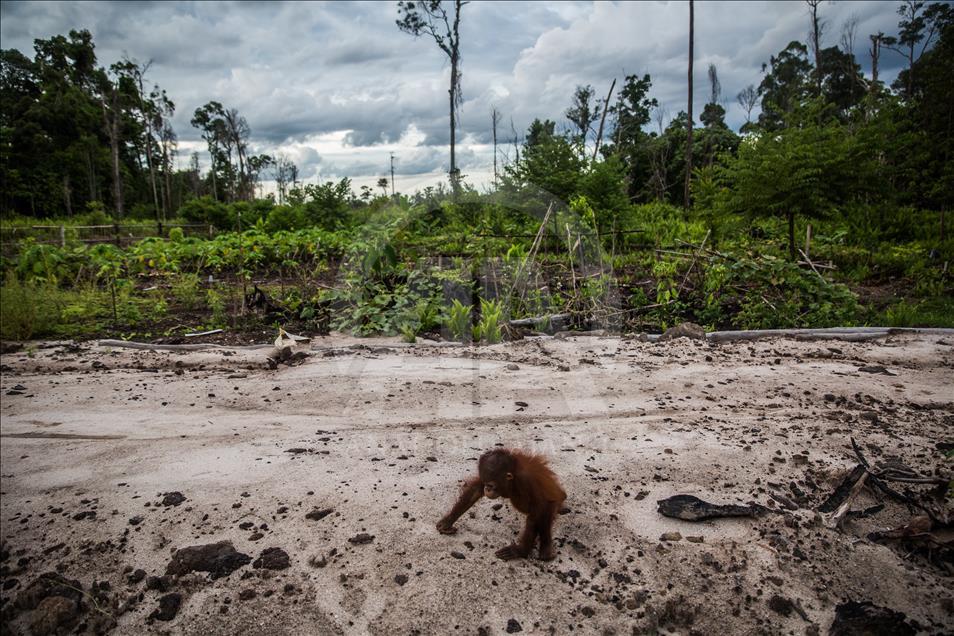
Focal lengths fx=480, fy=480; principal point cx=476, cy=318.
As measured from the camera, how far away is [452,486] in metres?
2.42

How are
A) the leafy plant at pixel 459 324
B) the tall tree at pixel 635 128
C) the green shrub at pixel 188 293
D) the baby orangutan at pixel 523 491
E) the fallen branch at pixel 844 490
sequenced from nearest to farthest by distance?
the baby orangutan at pixel 523 491 < the fallen branch at pixel 844 490 < the leafy plant at pixel 459 324 < the green shrub at pixel 188 293 < the tall tree at pixel 635 128

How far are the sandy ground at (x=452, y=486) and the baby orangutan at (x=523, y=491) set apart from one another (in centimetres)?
9

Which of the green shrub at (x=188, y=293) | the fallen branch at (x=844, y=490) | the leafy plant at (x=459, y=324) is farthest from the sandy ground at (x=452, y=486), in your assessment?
the green shrub at (x=188, y=293)

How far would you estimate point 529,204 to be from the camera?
1162cm

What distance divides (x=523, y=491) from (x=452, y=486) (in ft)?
2.62

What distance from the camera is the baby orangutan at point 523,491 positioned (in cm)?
163

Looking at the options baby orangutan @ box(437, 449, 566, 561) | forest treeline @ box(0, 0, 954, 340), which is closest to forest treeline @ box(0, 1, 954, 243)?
forest treeline @ box(0, 0, 954, 340)

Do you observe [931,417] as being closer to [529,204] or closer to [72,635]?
[72,635]

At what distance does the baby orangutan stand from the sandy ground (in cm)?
9

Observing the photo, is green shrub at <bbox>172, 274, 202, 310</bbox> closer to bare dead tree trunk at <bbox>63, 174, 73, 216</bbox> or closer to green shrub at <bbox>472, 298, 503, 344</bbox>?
green shrub at <bbox>472, 298, 503, 344</bbox>

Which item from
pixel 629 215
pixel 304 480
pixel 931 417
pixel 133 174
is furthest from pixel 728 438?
pixel 133 174

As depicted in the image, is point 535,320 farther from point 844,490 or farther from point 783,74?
point 783,74

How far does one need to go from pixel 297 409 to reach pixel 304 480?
3.50 ft

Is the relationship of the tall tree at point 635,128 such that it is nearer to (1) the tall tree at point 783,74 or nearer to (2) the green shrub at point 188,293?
(1) the tall tree at point 783,74
